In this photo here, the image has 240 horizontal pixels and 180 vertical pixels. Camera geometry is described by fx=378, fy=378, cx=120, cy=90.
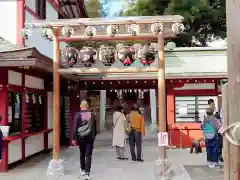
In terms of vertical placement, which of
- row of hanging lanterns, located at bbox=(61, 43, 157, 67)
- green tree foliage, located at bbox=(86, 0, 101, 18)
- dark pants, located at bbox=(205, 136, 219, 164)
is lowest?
dark pants, located at bbox=(205, 136, 219, 164)

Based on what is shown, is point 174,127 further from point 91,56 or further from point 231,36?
point 231,36

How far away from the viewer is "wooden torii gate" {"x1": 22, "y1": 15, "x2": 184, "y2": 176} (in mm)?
9047

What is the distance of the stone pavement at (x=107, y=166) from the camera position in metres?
9.01

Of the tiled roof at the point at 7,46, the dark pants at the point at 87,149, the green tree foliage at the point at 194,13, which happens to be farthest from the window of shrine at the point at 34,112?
the green tree foliage at the point at 194,13

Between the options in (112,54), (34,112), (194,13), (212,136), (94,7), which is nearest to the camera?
(112,54)

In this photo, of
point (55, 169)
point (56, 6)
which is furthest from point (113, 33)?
point (56, 6)

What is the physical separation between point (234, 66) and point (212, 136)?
8.01 metres

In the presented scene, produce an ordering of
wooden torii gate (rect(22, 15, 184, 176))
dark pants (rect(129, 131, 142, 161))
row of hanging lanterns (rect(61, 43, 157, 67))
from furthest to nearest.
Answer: dark pants (rect(129, 131, 142, 161))
row of hanging lanterns (rect(61, 43, 157, 67))
wooden torii gate (rect(22, 15, 184, 176))

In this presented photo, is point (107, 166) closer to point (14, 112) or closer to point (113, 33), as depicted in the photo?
Answer: point (14, 112)

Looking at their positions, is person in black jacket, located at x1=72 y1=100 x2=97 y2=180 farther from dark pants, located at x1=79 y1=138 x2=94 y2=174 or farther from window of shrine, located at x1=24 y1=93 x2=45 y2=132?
window of shrine, located at x1=24 y1=93 x2=45 y2=132

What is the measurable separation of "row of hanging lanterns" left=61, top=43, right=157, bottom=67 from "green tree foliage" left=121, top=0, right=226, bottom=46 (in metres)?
15.8

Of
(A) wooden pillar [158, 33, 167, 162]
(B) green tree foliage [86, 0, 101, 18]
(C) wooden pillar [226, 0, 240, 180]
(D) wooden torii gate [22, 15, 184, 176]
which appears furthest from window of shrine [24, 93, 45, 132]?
(B) green tree foliage [86, 0, 101, 18]

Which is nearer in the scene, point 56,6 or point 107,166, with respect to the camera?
point 107,166

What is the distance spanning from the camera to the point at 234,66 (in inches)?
85.9
